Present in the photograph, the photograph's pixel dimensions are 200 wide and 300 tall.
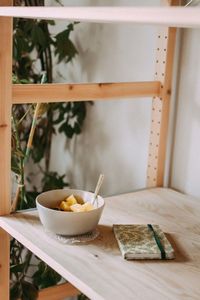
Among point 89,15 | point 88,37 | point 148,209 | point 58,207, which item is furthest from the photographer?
point 88,37

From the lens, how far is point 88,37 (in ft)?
5.31

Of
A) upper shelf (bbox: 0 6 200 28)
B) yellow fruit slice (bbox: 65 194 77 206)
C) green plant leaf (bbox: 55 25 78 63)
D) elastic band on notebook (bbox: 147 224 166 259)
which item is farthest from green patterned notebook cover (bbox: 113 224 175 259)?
green plant leaf (bbox: 55 25 78 63)

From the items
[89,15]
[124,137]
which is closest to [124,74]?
[124,137]

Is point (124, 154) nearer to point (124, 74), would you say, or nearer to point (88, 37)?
point (124, 74)

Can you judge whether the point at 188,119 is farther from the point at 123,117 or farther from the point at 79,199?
the point at 79,199

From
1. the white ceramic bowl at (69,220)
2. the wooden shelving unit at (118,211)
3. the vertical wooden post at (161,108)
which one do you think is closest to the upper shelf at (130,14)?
the wooden shelving unit at (118,211)

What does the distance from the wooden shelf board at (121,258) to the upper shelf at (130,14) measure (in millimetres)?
425

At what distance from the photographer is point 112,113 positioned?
1554 mm

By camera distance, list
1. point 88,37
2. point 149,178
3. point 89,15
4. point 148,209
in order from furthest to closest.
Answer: point 88,37 → point 149,178 → point 148,209 → point 89,15

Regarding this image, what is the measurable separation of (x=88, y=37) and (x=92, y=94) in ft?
1.64

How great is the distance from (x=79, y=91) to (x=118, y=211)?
30 centimetres

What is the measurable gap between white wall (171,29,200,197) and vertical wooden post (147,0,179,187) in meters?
0.03

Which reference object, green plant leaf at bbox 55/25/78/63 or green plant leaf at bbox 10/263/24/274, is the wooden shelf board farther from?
green plant leaf at bbox 55/25/78/63

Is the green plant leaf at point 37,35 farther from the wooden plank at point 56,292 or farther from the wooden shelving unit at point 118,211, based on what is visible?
the wooden plank at point 56,292
